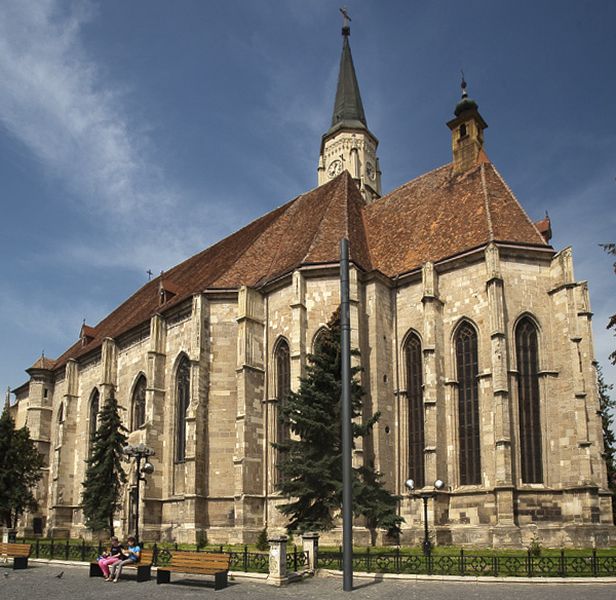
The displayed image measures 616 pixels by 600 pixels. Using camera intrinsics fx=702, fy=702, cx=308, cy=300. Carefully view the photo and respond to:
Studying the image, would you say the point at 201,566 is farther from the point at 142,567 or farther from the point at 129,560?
the point at 129,560

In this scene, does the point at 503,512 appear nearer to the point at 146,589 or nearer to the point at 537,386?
the point at 537,386

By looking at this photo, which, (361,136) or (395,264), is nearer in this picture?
(395,264)

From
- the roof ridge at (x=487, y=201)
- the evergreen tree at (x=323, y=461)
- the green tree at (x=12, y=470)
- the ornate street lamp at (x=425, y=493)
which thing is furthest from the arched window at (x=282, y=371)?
the green tree at (x=12, y=470)

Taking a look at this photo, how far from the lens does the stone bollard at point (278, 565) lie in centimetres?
1580

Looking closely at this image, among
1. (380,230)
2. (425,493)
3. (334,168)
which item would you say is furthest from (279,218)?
(425,493)

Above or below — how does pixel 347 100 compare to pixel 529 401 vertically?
above

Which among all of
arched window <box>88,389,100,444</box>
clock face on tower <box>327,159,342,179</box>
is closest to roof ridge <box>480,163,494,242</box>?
clock face on tower <box>327,159,342,179</box>

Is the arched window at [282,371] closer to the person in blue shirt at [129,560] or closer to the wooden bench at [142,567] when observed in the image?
the person in blue shirt at [129,560]

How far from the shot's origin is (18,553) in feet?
65.6

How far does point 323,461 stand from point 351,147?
119 ft

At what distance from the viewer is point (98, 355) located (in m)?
43.3

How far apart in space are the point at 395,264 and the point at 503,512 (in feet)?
39.0

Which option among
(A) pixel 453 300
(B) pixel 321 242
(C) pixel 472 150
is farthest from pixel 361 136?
(A) pixel 453 300

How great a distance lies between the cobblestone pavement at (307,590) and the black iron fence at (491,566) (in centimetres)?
64
